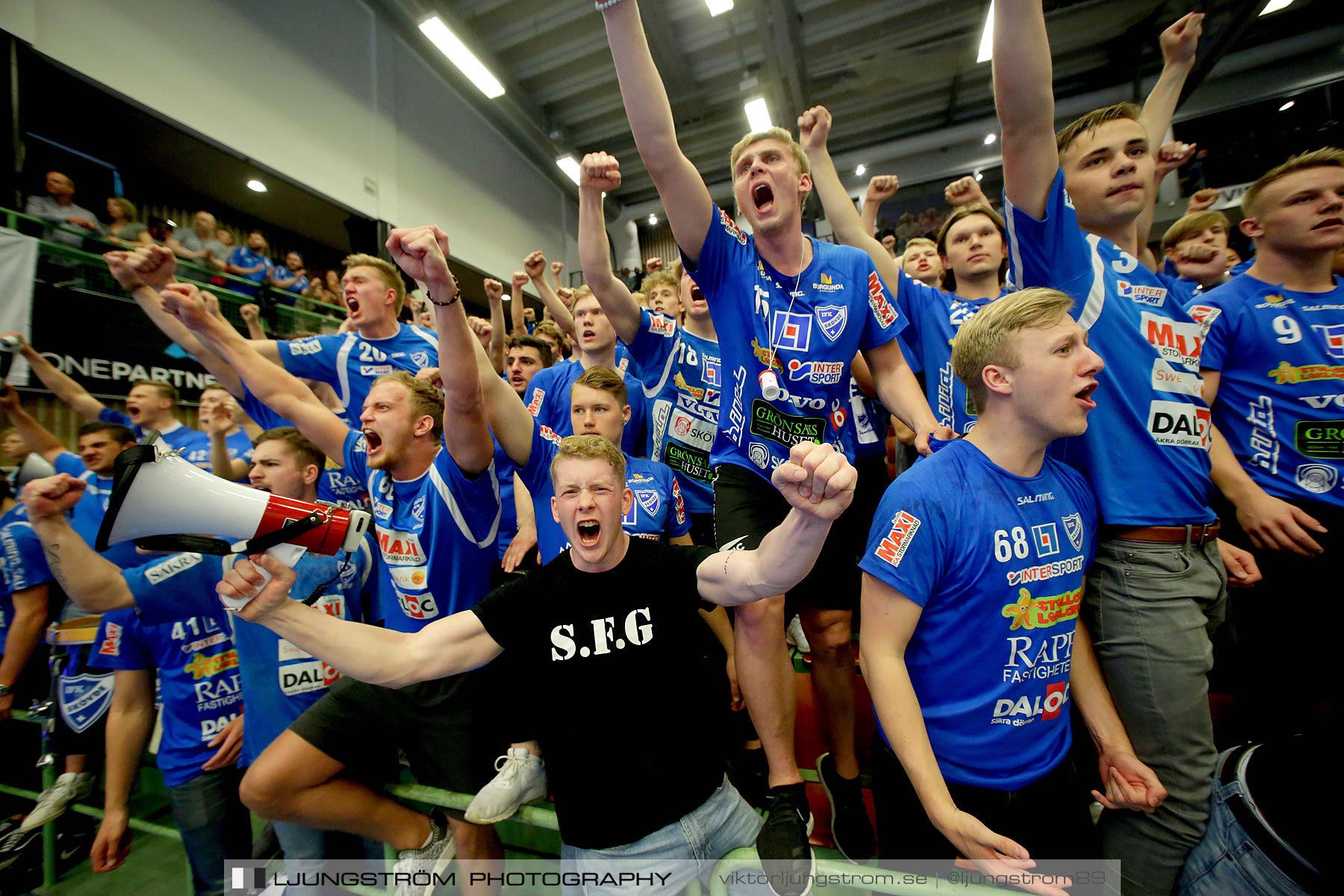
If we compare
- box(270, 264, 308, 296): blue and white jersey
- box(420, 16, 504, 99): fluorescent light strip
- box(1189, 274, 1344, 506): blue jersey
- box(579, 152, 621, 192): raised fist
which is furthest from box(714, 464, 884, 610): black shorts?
box(420, 16, 504, 99): fluorescent light strip

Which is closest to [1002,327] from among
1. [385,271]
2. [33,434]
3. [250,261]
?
[385,271]

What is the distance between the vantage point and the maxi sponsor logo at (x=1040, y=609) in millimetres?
1317

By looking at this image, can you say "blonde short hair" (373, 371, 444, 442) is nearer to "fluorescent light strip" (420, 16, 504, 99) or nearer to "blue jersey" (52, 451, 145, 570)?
"blue jersey" (52, 451, 145, 570)

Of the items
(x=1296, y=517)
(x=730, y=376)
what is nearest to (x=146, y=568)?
(x=730, y=376)

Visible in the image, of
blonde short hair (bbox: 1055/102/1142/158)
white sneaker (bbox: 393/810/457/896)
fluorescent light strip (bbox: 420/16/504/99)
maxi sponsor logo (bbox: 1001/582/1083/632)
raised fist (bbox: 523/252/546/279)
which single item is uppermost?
fluorescent light strip (bbox: 420/16/504/99)

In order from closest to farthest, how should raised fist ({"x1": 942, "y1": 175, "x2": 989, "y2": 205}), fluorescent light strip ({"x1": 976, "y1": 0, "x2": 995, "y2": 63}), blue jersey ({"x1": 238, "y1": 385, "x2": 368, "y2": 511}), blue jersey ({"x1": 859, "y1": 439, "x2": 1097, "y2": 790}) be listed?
blue jersey ({"x1": 859, "y1": 439, "x2": 1097, "y2": 790})
raised fist ({"x1": 942, "y1": 175, "x2": 989, "y2": 205})
blue jersey ({"x1": 238, "y1": 385, "x2": 368, "y2": 511})
fluorescent light strip ({"x1": 976, "y1": 0, "x2": 995, "y2": 63})

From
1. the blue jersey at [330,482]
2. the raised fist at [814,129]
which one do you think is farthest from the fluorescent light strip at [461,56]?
the raised fist at [814,129]

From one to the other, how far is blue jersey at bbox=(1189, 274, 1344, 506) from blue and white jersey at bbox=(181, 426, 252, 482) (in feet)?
16.0

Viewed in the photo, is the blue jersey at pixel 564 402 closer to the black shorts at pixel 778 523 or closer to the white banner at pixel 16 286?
the black shorts at pixel 778 523

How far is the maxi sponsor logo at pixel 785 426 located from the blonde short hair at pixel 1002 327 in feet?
1.53

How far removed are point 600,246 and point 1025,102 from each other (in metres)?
1.40

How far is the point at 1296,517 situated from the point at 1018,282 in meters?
1.12

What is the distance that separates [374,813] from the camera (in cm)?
198

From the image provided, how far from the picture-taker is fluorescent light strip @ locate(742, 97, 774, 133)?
28.4ft
